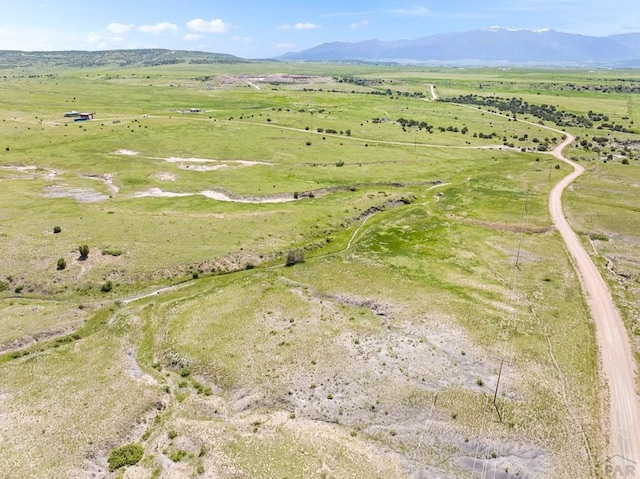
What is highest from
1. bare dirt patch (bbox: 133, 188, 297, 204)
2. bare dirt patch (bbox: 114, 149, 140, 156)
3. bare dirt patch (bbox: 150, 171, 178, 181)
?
bare dirt patch (bbox: 114, 149, 140, 156)

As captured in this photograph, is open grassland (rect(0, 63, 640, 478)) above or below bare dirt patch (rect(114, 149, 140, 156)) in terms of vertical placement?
below

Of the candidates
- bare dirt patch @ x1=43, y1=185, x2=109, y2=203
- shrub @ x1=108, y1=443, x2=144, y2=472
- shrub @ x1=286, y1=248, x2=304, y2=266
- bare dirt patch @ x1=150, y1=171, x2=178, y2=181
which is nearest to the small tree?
bare dirt patch @ x1=43, y1=185, x2=109, y2=203

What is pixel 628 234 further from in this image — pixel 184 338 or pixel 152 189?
pixel 152 189

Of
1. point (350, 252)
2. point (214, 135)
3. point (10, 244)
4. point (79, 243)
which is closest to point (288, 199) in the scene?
point (350, 252)

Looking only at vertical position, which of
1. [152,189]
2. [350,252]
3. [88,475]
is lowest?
[88,475]

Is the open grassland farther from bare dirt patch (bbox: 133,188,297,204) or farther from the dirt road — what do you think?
the dirt road

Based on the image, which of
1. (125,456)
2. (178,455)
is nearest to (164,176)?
(125,456)
